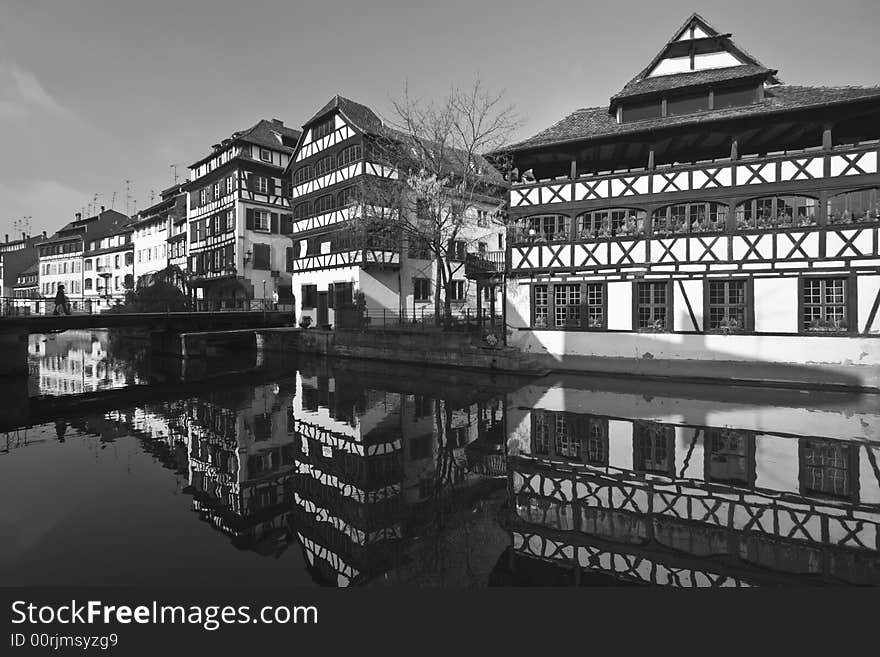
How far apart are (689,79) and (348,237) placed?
19.4 meters

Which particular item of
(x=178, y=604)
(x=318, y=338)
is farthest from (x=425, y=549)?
(x=318, y=338)

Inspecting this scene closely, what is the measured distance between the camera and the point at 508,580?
4.76 meters

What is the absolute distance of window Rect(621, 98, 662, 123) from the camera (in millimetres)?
19484

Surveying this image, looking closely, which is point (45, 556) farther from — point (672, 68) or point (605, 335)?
point (672, 68)

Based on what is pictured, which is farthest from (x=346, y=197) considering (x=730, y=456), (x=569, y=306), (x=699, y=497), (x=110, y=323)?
(x=699, y=497)

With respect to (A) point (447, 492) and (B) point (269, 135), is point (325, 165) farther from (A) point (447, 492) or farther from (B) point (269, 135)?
(A) point (447, 492)

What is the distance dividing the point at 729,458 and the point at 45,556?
9.91 meters

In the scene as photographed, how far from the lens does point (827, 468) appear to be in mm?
7746

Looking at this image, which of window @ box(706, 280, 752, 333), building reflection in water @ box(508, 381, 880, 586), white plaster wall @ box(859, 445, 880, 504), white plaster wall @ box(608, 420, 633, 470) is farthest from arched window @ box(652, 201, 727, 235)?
white plaster wall @ box(859, 445, 880, 504)

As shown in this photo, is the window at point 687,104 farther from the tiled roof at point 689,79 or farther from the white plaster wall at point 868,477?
the white plaster wall at point 868,477

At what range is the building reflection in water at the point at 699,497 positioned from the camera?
497 centimetres

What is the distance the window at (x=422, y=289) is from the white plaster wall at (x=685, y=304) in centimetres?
1767

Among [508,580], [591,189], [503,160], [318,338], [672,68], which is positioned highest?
[672,68]

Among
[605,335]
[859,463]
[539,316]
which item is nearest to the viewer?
[859,463]
